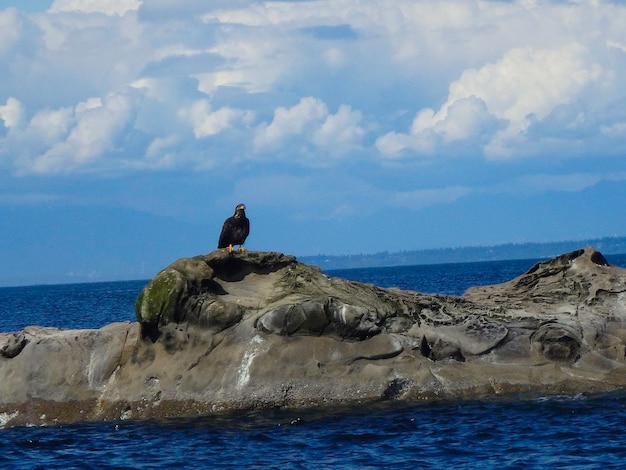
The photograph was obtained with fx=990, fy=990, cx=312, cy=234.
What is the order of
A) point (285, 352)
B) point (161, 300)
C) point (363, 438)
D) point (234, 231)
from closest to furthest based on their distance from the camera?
point (363, 438) < point (285, 352) < point (161, 300) < point (234, 231)

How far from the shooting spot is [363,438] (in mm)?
19938

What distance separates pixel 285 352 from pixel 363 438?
3.80 meters

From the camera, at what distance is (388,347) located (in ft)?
77.1

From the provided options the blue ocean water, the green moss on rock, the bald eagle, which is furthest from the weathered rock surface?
the bald eagle

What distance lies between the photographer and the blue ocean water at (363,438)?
18.6 metres

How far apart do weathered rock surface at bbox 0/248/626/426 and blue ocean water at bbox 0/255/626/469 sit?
0.58 meters

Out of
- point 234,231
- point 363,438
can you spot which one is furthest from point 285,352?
point 234,231

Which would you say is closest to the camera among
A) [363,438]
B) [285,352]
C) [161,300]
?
[363,438]

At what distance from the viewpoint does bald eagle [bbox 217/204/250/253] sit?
2559 cm

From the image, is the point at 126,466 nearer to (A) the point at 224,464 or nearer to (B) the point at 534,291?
(A) the point at 224,464

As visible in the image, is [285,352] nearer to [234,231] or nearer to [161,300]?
[161,300]

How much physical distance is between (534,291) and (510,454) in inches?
352

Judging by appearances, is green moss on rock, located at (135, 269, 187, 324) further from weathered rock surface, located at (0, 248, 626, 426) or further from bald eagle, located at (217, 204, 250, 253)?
bald eagle, located at (217, 204, 250, 253)

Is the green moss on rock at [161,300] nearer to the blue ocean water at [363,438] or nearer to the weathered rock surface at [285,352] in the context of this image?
the weathered rock surface at [285,352]
